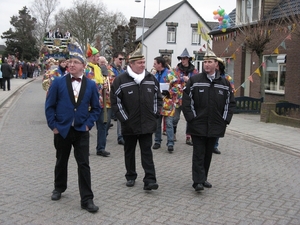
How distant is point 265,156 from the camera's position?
28.6ft

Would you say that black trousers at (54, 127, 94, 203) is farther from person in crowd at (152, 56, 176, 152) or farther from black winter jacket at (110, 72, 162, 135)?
person in crowd at (152, 56, 176, 152)

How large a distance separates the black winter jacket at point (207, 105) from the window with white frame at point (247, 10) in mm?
14770

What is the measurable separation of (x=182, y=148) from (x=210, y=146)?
10.7 ft

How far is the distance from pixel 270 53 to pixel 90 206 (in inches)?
588

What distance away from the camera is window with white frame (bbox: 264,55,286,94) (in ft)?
57.7

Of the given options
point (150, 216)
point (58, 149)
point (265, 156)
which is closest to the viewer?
point (150, 216)

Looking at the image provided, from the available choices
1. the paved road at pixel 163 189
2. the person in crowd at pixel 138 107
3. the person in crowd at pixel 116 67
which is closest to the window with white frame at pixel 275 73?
the paved road at pixel 163 189

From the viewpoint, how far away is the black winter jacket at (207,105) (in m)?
5.73

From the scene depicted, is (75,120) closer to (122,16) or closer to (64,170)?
(64,170)

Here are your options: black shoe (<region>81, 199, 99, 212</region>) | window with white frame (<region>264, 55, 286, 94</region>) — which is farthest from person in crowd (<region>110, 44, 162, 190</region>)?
window with white frame (<region>264, 55, 286, 94</region>)

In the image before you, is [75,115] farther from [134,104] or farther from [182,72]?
[182,72]

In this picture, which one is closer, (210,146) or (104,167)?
(210,146)

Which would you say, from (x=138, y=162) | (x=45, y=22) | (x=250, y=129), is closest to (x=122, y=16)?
(x=45, y=22)

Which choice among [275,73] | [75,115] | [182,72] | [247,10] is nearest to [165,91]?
[182,72]
